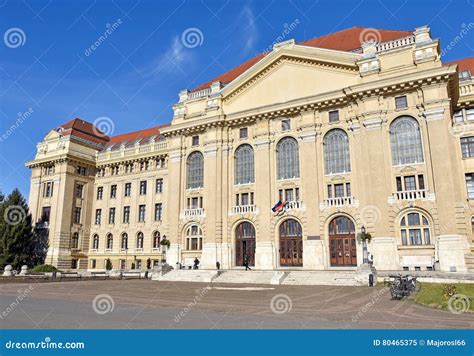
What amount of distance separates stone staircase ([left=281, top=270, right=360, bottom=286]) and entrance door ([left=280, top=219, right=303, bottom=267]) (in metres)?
6.80

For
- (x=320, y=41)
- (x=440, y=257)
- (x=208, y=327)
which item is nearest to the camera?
(x=208, y=327)

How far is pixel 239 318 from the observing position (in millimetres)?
12195

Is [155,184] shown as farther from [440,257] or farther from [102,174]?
[440,257]

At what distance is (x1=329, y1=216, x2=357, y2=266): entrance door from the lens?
34.5 m

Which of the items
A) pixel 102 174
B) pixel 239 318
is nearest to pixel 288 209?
pixel 239 318

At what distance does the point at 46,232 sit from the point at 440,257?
153 feet

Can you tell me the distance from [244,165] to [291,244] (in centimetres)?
985

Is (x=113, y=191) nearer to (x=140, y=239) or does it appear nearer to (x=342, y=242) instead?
(x=140, y=239)

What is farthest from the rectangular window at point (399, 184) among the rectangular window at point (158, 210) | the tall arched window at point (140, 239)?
the tall arched window at point (140, 239)

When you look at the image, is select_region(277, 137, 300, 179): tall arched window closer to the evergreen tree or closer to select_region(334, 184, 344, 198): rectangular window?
select_region(334, 184, 344, 198): rectangular window

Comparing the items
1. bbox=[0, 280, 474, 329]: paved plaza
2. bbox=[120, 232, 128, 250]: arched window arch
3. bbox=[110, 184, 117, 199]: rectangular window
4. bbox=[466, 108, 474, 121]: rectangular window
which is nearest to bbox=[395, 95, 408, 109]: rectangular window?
bbox=[466, 108, 474, 121]: rectangular window

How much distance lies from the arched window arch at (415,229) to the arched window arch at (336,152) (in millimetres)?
6742

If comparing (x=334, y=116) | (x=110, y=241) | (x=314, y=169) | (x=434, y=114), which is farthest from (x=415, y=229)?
(x=110, y=241)

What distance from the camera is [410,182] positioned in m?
33.2
